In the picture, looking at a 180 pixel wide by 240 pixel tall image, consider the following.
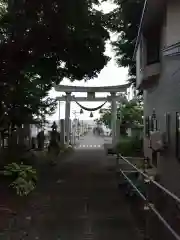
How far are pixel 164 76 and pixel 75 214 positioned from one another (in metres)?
4.91

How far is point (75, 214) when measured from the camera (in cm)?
1053

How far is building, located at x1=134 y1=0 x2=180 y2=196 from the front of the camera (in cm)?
1139

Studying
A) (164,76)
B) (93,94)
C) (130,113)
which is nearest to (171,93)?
(164,76)

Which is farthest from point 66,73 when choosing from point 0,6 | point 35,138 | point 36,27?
point 35,138

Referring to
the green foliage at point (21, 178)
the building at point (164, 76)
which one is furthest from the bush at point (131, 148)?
the green foliage at point (21, 178)

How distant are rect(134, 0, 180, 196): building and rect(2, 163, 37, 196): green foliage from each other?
3639 mm

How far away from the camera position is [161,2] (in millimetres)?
12117

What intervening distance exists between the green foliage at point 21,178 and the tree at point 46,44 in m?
2.74

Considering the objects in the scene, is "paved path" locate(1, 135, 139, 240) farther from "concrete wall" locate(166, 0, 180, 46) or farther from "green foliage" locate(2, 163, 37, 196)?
"concrete wall" locate(166, 0, 180, 46)

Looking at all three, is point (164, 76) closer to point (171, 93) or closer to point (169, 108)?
point (169, 108)

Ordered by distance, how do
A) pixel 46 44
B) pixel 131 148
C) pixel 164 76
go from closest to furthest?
pixel 164 76
pixel 46 44
pixel 131 148

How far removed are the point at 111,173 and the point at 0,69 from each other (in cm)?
757

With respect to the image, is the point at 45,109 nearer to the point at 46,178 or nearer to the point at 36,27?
the point at 46,178

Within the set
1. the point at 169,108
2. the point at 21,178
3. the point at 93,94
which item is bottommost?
the point at 21,178
